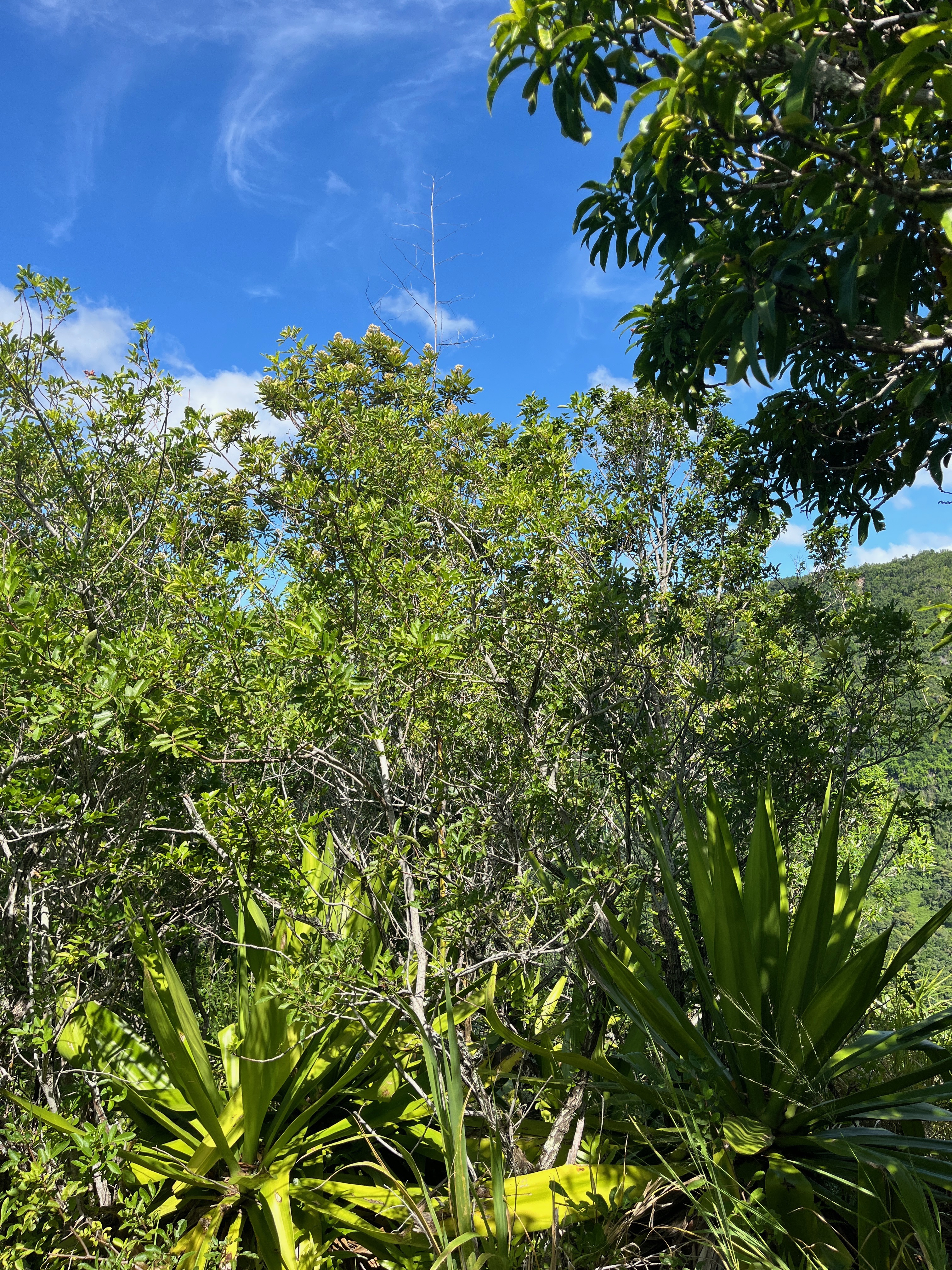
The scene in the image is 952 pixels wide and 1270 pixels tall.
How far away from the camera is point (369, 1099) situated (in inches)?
125

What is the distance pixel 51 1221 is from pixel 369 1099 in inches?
46.8

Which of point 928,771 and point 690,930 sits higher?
point 928,771

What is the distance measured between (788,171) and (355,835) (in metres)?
2.78

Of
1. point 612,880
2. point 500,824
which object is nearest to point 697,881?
point 612,880

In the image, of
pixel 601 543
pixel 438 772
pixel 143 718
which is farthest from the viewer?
pixel 601 543

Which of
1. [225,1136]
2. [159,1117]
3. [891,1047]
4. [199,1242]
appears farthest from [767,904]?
[159,1117]

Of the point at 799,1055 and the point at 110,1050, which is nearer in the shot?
the point at 799,1055

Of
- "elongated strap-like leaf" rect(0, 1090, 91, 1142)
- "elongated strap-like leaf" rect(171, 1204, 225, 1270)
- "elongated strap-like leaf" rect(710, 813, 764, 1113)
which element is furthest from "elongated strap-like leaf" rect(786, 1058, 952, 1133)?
"elongated strap-like leaf" rect(0, 1090, 91, 1142)

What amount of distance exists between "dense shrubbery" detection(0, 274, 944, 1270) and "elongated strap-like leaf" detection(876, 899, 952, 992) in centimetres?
21

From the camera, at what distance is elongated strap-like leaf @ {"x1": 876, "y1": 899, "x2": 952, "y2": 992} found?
2.79 meters

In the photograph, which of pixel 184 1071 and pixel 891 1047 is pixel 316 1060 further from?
pixel 891 1047

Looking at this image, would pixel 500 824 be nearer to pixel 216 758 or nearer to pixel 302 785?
pixel 216 758

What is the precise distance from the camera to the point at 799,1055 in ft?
9.05

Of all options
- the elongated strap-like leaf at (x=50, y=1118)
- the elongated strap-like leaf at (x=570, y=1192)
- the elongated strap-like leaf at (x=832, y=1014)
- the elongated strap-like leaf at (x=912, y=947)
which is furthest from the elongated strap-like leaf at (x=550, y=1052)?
the elongated strap-like leaf at (x=50, y=1118)
